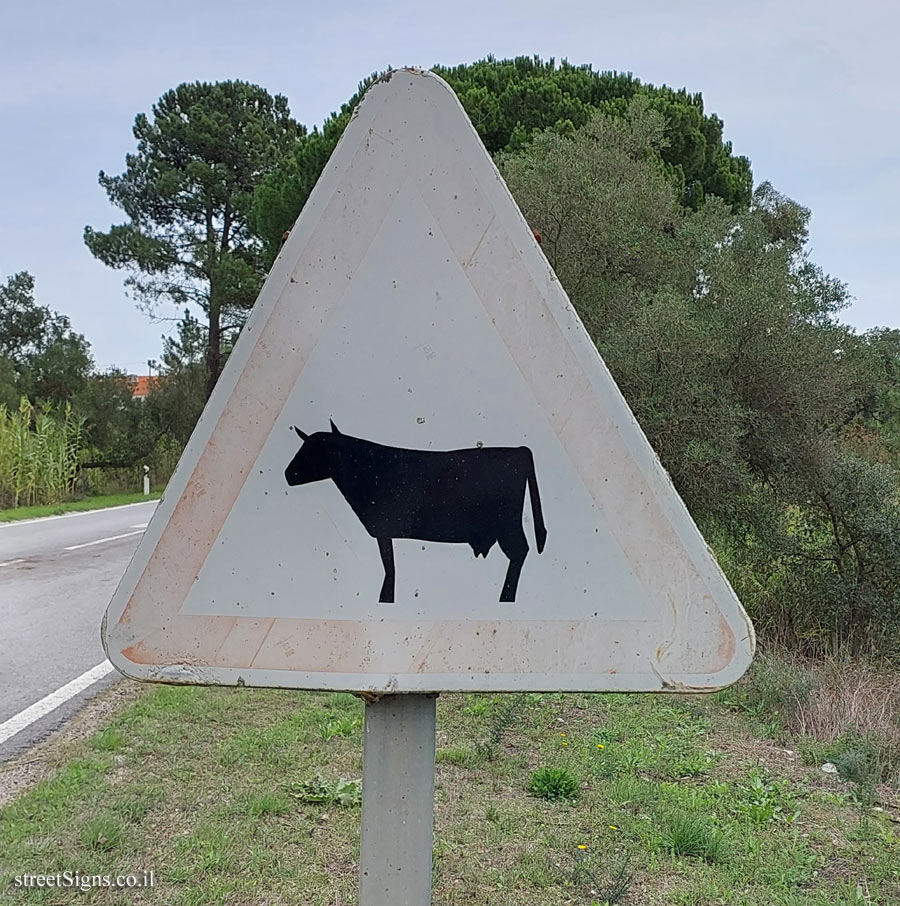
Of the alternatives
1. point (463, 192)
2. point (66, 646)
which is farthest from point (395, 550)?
point (66, 646)

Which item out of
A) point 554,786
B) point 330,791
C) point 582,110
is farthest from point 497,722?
point 582,110

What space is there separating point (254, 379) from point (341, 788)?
9.67 ft

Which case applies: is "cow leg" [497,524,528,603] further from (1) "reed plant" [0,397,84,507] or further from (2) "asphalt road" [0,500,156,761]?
(1) "reed plant" [0,397,84,507]

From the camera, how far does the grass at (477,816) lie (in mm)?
3012

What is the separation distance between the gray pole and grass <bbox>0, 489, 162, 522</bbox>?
18664mm

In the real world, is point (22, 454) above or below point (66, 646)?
above

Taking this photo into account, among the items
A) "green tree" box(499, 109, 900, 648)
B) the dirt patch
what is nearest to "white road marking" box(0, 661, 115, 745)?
the dirt patch

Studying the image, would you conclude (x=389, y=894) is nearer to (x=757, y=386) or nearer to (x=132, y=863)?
(x=132, y=863)

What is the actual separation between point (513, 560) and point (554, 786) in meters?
3.08

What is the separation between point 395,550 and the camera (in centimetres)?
120

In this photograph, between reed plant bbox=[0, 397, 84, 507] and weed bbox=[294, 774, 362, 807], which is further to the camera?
reed plant bbox=[0, 397, 84, 507]

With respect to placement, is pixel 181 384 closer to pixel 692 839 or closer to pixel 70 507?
pixel 70 507

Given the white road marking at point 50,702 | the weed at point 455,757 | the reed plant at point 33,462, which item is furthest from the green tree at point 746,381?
the reed plant at point 33,462

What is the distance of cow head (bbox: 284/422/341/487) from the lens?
1.22m
